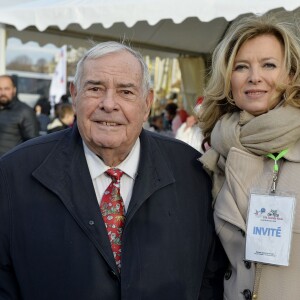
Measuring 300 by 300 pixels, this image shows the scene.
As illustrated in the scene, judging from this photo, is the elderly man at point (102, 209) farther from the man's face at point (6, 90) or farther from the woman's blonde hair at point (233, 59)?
the man's face at point (6, 90)

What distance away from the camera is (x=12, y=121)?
5.71m

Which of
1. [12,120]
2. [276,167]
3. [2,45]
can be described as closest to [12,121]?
[12,120]

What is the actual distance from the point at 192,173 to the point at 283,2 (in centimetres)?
248

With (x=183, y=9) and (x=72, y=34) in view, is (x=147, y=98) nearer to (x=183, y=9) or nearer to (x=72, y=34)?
(x=183, y=9)

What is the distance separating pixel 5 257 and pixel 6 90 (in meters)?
4.18

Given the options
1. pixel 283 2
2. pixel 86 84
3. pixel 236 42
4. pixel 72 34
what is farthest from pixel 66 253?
pixel 72 34

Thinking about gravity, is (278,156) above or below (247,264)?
above

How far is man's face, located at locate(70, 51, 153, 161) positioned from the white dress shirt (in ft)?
0.22

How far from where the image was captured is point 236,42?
79.9 inches

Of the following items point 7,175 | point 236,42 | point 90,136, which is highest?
point 236,42

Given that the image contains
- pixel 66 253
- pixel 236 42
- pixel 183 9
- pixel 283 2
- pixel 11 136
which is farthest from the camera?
pixel 11 136

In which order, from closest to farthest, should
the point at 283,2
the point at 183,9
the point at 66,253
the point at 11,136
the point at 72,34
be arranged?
the point at 66,253
the point at 283,2
the point at 183,9
the point at 11,136
the point at 72,34

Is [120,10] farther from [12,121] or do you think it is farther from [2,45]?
[12,121]

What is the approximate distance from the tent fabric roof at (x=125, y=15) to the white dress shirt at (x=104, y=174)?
1.95 meters
